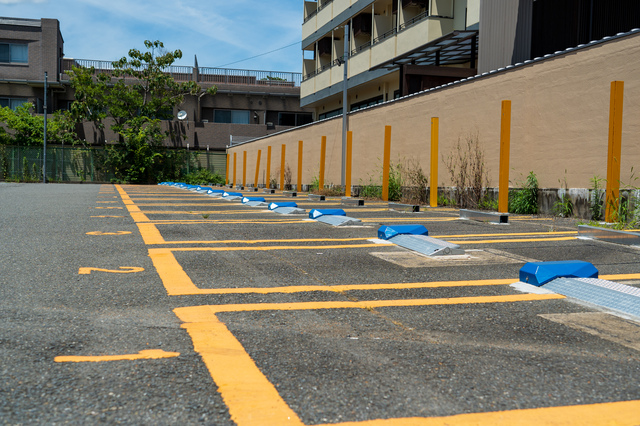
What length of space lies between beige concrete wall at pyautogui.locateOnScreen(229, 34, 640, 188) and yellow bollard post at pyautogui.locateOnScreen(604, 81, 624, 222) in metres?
1.52

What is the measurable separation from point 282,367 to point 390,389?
48 cm

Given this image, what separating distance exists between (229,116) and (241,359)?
4043 centimetres

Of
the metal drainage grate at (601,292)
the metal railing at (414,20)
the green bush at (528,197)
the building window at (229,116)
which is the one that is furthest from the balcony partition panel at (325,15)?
the metal drainage grate at (601,292)

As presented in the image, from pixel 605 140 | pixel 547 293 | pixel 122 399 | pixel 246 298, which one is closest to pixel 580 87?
pixel 605 140

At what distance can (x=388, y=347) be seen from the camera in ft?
8.67

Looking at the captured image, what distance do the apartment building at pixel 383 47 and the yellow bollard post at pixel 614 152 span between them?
9.47m

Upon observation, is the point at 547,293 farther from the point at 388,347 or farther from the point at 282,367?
the point at 282,367

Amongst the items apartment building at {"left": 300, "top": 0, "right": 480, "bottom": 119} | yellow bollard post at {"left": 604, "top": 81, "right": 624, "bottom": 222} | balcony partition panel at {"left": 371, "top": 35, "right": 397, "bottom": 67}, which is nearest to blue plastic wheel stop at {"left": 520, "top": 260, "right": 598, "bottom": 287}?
yellow bollard post at {"left": 604, "top": 81, "right": 624, "bottom": 222}

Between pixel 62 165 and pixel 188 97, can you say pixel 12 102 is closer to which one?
pixel 62 165

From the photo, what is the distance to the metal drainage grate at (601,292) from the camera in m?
3.44

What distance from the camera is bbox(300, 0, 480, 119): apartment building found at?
19.3 meters

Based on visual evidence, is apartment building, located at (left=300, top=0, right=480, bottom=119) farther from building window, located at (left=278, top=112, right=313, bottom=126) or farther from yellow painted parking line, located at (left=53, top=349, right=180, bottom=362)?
yellow painted parking line, located at (left=53, top=349, right=180, bottom=362)

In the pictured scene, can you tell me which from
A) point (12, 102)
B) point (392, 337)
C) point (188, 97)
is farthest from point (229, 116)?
point (392, 337)

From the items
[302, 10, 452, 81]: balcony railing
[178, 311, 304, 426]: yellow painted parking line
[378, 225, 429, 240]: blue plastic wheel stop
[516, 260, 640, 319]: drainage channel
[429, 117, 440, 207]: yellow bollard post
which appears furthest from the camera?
[302, 10, 452, 81]: balcony railing
